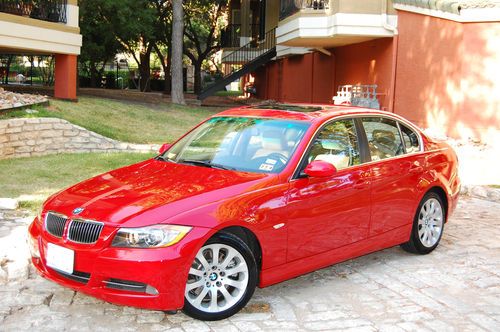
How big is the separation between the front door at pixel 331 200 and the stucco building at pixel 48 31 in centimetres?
1172

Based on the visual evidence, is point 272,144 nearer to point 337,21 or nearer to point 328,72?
point 337,21

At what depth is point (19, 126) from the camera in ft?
38.8

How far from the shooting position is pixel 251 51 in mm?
28859

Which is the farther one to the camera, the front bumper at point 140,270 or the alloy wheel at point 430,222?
the alloy wheel at point 430,222

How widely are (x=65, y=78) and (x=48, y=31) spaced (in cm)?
145

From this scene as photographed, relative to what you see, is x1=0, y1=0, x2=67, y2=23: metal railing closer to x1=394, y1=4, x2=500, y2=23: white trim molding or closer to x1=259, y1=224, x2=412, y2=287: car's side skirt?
x1=394, y1=4, x2=500, y2=23: white trim molding

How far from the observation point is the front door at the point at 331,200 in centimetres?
488

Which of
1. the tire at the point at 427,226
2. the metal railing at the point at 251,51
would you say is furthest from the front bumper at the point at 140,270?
the metal railing at the point at 251,51

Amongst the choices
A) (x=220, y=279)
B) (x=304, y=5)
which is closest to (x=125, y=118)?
(x=304, y=5)

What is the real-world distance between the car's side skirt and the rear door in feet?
0.26

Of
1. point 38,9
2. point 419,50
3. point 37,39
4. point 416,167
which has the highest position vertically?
point 38,9

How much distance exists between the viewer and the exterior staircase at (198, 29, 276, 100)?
80.6 feet

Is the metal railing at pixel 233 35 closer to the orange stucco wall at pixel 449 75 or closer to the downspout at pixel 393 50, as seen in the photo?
the downspout at pixel 393 50

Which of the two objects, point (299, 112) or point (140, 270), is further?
point (299, 112)
